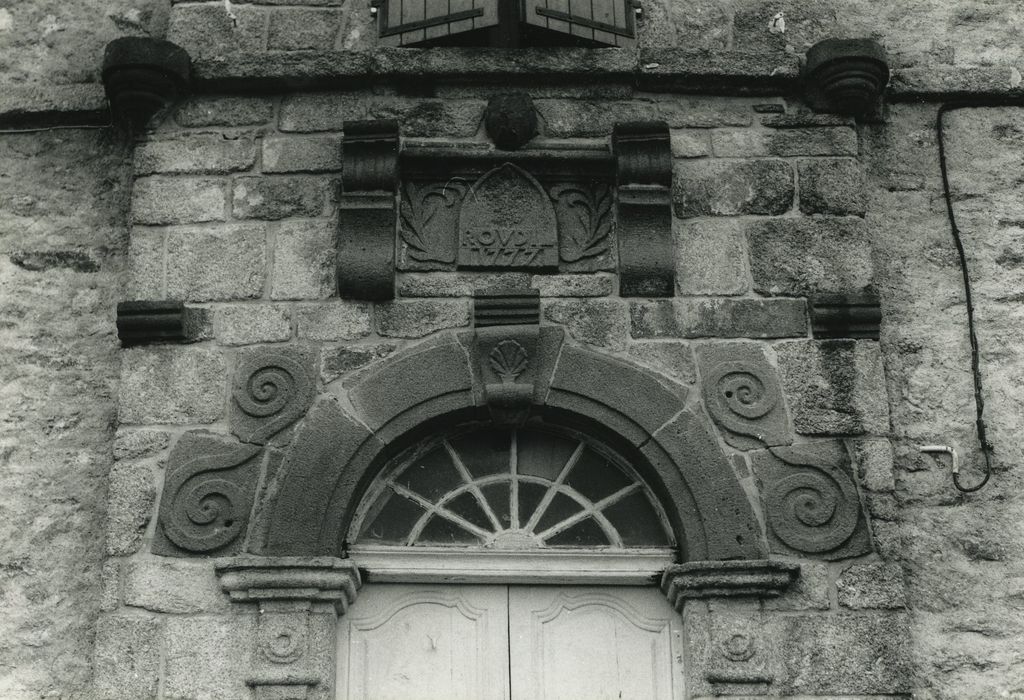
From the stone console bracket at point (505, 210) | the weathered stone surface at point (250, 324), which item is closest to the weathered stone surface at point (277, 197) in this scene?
the stone console bracket at point (505, 210)

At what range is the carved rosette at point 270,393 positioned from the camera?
4.93 meters

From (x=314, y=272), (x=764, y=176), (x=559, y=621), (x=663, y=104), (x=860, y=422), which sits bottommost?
(x=559, y=621)

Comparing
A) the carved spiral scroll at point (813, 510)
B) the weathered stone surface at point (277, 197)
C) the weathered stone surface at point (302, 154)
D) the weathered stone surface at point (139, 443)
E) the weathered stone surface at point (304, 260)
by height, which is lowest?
the carved spiral scroll at point (813, 510)

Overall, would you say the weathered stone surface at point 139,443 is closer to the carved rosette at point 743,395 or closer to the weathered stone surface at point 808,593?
the carved rosette at point 743,395

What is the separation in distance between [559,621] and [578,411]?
2.44 ft

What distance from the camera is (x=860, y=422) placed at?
495 centimetres

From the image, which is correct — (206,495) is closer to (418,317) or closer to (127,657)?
(127,657)

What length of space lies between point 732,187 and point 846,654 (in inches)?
69.6

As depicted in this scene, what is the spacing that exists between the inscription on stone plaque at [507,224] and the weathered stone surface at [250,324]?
2.25 ft

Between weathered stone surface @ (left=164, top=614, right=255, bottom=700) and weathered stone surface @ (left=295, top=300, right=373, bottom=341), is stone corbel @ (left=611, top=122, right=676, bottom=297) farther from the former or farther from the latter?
weathered stone surface @ (left=164, top=614, right=255, bottom=700)

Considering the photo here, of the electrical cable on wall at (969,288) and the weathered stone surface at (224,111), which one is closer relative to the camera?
the electrical cable on wall at (969,288)

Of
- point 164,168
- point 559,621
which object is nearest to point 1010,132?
point 559,621

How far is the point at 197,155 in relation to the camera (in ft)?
17.5

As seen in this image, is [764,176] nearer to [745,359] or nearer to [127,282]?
[745,359]
